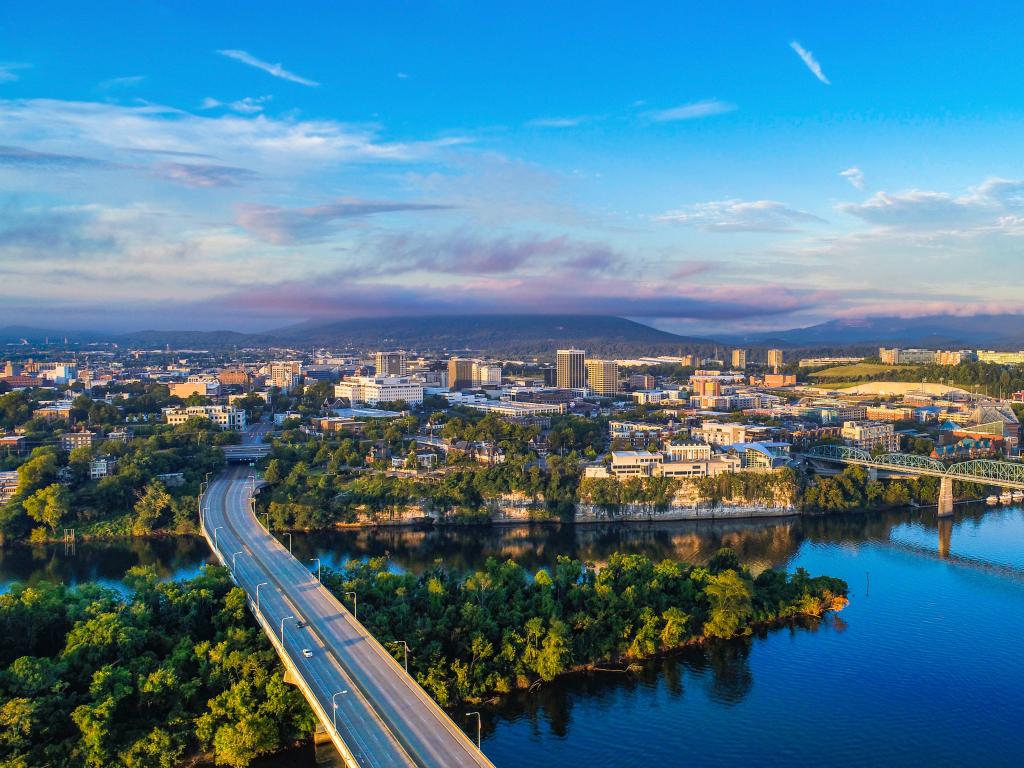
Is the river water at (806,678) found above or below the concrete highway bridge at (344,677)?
below

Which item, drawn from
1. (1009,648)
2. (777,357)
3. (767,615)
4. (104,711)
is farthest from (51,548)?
(777,357)

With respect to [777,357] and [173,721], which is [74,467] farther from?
[777,357]

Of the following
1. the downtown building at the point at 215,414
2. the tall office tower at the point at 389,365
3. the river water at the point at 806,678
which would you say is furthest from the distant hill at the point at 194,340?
the river water at the point at 806,678

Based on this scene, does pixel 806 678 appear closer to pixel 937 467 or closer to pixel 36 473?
pixel 937 467

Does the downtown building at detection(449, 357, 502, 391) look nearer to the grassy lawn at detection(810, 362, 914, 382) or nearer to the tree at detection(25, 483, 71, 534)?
the grassy lawn at detection(810, 362, 914, 382)

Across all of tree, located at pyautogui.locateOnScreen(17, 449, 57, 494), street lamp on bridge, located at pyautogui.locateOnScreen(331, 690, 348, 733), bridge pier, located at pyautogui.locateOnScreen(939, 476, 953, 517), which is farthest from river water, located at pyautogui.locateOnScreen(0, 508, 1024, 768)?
bridge pier, located at pyautogui.locateOnScreen(939, 476, 953, 517)

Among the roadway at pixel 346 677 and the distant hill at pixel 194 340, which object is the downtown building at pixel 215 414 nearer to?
the roadway at pixel 346 677

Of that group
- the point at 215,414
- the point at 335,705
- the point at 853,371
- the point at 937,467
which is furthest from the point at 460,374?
the point at 335,705
